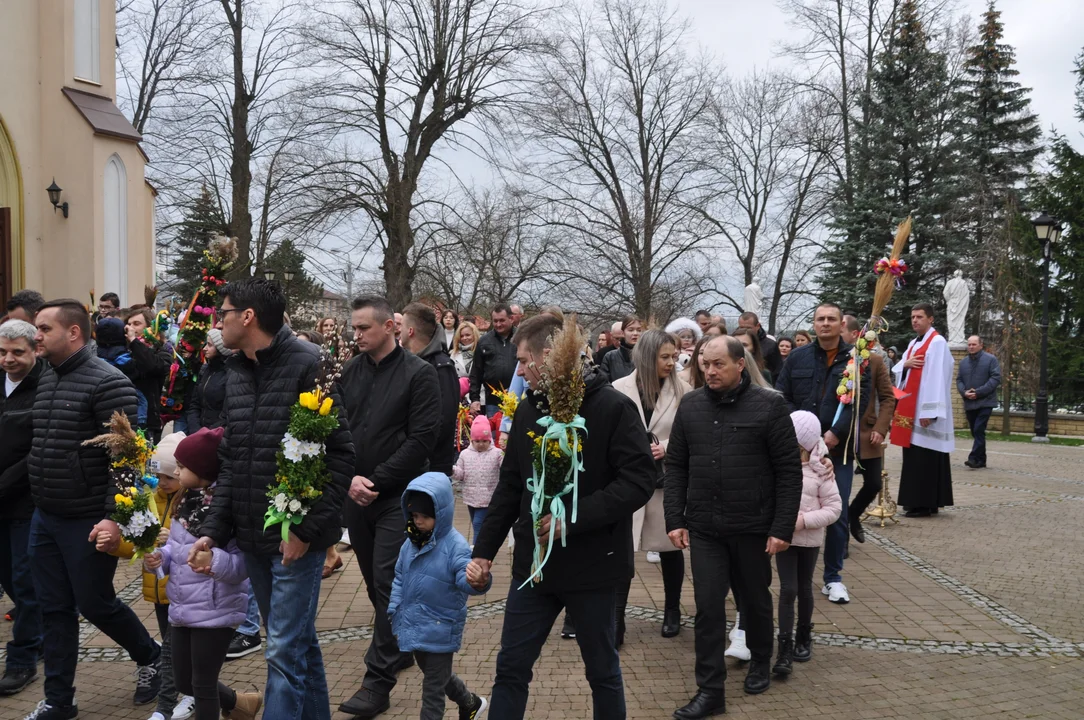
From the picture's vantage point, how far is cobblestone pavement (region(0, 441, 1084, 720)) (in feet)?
16.6

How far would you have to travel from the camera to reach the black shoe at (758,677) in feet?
17.2

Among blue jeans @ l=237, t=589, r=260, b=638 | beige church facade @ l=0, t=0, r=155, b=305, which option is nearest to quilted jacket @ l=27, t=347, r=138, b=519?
blue jeans @ l=237, t=589, r=260, b=638

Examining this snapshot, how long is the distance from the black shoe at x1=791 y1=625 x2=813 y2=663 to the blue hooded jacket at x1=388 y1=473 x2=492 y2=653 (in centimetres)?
250

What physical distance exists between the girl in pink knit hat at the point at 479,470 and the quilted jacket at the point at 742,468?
2651 millimetres

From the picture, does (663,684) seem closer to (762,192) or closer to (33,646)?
(33,646)

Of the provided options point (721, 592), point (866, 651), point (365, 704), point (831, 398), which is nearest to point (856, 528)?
point (831, 398)

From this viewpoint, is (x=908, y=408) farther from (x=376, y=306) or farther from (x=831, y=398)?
(x=376, y=306)

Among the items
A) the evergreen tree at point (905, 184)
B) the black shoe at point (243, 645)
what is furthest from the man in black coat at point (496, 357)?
the evergreen tree at point (905, 184)

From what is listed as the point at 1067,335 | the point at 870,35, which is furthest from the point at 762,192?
the point at 1067,335

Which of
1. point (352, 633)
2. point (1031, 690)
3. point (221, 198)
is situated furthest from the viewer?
point (221, 198)

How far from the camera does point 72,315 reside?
4.88m

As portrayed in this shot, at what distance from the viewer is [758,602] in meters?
5.04

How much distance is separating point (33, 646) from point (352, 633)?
1.92m

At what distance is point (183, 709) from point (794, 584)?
3.60 metres
